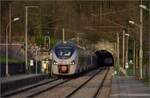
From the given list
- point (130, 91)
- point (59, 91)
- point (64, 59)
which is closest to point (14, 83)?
point (59, 91)

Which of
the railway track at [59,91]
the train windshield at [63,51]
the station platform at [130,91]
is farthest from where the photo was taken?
the train windshield at [63,51]

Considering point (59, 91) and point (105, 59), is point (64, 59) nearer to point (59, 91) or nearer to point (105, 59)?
point (59, 91)

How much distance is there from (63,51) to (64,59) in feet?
2.53

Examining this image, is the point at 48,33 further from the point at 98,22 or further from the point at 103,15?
the point at 103,15

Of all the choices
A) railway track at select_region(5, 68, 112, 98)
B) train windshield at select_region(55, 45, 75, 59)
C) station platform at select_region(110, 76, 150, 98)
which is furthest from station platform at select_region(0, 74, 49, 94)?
station platform at select_region(110, 76, 150, 98)

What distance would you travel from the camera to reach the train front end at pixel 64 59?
2292 inches

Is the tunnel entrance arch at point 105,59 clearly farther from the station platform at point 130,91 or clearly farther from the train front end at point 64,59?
the station platform at point 130,91

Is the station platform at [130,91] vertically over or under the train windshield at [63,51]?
under

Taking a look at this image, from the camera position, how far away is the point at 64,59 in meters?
58.1

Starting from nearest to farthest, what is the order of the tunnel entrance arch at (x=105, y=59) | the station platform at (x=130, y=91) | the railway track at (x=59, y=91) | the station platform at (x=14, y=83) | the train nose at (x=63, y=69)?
the station platform at (x=130, y=91) → the railway track at (x=59, y=91) → the station platform at (x=14, y=83) → the train nose at (x=63, y=69) → the tunnel entrance arch at (x=105, y=59)

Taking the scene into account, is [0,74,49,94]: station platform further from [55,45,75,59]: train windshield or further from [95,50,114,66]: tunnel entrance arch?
[95,50,114,66]: tunnel entrance arch

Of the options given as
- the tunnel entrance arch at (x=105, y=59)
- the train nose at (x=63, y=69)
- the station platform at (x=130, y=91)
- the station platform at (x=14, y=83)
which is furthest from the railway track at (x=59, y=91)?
the tunnel entrance arch at (x=105, y=59)

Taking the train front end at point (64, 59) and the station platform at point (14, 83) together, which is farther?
the train front end at point (64, 59)

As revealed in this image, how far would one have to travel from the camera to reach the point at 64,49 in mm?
58312
